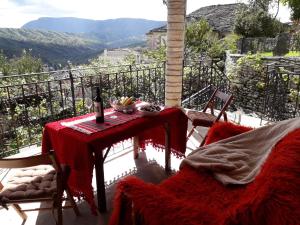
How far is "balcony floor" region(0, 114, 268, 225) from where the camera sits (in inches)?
80.7

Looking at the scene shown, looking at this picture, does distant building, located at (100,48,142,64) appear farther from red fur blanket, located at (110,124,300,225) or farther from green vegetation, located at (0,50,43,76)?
red fur blanket, located at (110,124,300,225)

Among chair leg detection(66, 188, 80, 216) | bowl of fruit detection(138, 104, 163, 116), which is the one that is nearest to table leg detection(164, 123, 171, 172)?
bowl of fruit detection(138, 104, 163, 116)

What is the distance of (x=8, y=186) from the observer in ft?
5.93

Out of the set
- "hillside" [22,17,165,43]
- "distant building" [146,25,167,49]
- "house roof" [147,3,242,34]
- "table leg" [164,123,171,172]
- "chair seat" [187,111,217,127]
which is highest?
"hillside" [22,17,165,43]

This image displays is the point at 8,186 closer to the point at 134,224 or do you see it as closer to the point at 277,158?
the point at 134,224

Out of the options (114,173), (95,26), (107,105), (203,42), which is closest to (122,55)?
(203,42)

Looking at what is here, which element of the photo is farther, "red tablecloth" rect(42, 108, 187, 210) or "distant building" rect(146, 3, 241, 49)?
"distant building" rect(146, 3, 241, 49)

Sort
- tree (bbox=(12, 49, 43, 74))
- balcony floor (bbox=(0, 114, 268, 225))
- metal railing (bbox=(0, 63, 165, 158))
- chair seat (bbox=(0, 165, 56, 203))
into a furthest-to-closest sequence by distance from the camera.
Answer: tree (bbox=(12, 49, 43, 74))
metal railing (bbox=(0, 63, 165, 158))
balcony floor (bbox=(0, 114, 268, 225))
chair seat (bbox=(0, 165, 56, 203))

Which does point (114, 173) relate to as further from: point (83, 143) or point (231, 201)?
point (231, 201)

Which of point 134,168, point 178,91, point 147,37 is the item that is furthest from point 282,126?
point 147,37

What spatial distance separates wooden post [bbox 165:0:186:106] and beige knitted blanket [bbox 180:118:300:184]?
2113 millimetres

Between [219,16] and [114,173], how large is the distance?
670 inches

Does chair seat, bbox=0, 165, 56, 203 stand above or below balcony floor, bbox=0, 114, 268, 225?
above

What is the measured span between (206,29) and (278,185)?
11.5 metres
